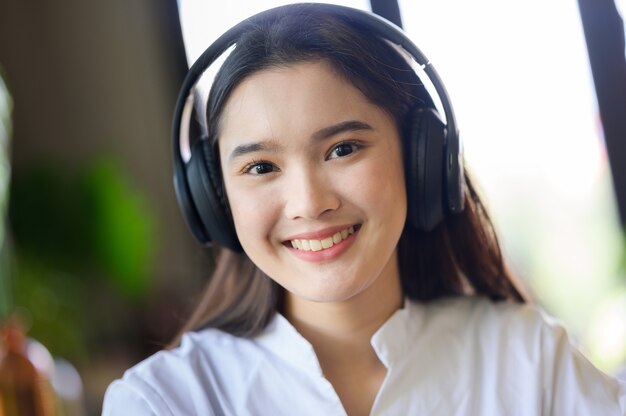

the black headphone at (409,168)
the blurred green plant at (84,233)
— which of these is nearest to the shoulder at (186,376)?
the black headphone at (409,168)

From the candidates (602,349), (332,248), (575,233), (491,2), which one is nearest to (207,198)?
(332,248)

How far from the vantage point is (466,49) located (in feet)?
3.60

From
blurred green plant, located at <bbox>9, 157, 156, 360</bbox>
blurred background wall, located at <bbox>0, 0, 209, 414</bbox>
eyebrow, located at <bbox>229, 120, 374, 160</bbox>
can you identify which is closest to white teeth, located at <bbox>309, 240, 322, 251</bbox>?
eyebrow, located at <bbox>229, 120, 374, 160</bbox>

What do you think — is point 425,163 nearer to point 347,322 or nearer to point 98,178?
point 347,322

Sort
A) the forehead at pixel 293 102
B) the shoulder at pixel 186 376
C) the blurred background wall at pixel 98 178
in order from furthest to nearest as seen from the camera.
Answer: the blurred background wall at pixel 98 178 < the shoulder at pixel 186 376 < the forehead at pixel 293 102

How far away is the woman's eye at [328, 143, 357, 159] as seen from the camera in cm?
86

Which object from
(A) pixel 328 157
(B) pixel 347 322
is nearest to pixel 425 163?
(A) pixel 328 157

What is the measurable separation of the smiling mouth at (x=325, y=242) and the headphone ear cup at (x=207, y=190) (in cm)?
9

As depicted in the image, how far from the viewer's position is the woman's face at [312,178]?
839mm

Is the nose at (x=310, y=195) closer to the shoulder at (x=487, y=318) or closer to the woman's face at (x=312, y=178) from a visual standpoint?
the woman's face at (x=312, y=178)

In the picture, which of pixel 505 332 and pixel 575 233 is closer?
pixel 505 332

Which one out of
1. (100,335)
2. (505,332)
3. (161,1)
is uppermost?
(161,1)

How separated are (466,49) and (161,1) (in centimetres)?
166

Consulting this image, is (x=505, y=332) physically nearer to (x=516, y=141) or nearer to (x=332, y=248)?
(x=332, y=248)
